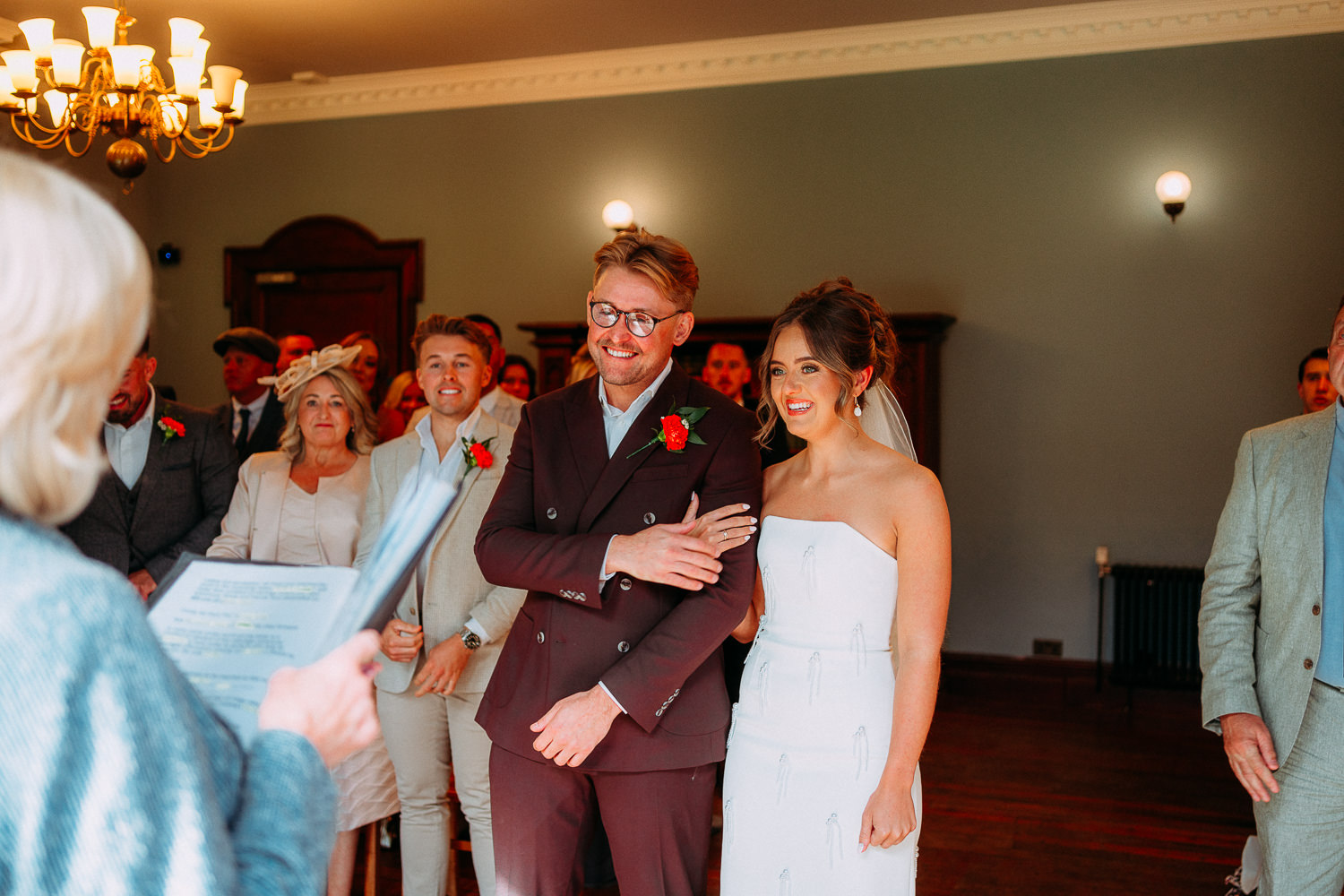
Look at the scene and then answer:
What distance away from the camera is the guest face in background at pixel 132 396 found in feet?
11.4

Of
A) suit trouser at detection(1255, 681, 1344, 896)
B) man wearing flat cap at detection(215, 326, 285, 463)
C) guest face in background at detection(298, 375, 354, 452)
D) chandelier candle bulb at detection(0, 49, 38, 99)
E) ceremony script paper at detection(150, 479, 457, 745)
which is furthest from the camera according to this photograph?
man wearing flat cap at detection(215, 326, 285, 463)

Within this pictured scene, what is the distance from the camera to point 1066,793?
4656mm

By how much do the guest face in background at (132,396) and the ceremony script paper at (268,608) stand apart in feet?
8.35

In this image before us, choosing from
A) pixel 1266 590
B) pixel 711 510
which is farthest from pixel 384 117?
pixel 1266 590

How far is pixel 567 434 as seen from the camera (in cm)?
238

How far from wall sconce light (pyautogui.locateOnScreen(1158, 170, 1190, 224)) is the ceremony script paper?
19.5 feet

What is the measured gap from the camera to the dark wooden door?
25.5 ft

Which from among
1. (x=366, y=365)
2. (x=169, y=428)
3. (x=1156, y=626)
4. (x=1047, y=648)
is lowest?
(x=1047, y=648)

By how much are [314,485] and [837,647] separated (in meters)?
2.01

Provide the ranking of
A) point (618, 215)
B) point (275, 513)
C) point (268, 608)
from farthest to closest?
point (618, 215) < point (275, 513) < point (268, 608)

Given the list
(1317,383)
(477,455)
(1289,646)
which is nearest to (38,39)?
(477,455)

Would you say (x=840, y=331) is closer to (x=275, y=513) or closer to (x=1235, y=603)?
(x=1235, y=603)

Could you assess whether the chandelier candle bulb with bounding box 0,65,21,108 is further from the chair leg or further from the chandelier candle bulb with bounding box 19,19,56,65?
the chair leg

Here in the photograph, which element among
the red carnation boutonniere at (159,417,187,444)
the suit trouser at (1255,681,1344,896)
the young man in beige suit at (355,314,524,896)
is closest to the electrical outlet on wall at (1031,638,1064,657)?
the suit trouser at (1255,681,1344,896)
